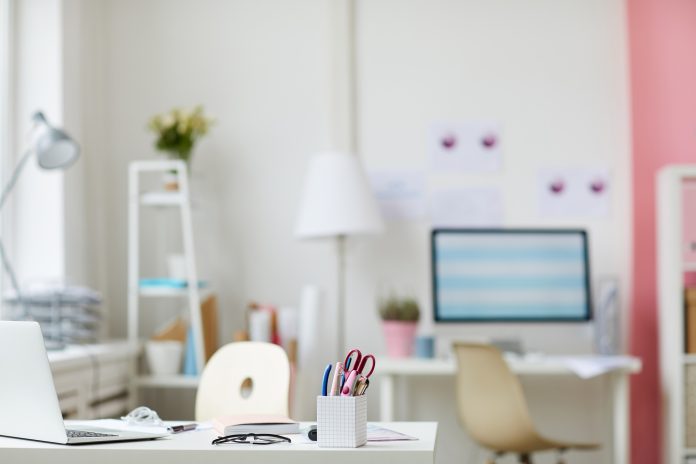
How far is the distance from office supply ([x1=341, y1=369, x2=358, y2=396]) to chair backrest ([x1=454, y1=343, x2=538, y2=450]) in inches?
72.9

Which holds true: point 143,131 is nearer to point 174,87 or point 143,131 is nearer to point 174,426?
point 174,87

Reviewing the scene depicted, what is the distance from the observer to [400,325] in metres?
4.28

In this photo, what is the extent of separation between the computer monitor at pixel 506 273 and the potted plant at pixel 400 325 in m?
0.25

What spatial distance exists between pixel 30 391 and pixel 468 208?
2874mm

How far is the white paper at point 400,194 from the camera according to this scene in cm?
463

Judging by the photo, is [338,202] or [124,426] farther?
[338,202]

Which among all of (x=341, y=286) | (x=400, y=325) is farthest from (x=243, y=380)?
(x=341, y=286)

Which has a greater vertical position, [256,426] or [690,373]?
[256,426]

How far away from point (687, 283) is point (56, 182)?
290 cm

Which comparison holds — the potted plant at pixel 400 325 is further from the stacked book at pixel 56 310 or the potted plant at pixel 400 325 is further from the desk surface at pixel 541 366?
the stacked book at pixel 56 310

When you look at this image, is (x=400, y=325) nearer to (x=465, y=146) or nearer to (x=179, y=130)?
(x=465, y=146)

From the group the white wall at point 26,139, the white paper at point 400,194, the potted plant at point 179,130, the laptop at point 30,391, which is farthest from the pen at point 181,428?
the white paper at point 400,194

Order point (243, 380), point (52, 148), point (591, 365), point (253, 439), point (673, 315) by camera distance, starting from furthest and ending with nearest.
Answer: point (673, 315) < point (591, 365) < point (52, 148) < point (243, 380) < point (253, 439)

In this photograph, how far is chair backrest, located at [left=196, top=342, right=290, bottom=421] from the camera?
110 inches
